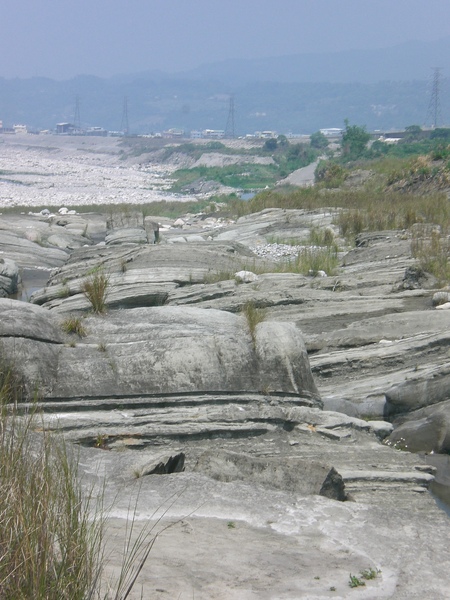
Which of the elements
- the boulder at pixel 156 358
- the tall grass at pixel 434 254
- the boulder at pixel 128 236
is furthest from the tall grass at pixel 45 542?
the boulder at pixel 128 236

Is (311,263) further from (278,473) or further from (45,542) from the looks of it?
(45,542)

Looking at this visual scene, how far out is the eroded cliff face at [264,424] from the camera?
553 centimetres

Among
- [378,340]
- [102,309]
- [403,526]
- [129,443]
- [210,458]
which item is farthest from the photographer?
[378,340]

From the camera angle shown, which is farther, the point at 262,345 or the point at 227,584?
the point at 262,345

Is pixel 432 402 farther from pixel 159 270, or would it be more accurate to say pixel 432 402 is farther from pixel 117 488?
pixel 159 270

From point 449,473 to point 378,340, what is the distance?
11.4ft

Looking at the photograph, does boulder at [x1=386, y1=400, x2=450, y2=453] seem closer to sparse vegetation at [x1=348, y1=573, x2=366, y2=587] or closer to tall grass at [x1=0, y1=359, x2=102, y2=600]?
sparse vegetation at [x1=348, y1=573, x2=366, y2=587]

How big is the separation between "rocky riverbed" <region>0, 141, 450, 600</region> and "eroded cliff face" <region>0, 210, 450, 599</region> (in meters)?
0.02

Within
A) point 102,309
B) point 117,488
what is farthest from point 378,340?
point 117,488

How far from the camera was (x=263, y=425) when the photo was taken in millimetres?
8344

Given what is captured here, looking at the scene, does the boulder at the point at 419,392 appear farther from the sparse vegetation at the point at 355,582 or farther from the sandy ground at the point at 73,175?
the sandy ground at the point at 73,175

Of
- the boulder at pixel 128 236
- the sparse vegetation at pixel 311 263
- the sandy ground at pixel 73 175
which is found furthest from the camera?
the sandy ground at pixel 73 175

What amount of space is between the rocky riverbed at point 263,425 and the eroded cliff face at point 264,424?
0.02 m

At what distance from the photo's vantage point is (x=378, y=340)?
12.0 metres
